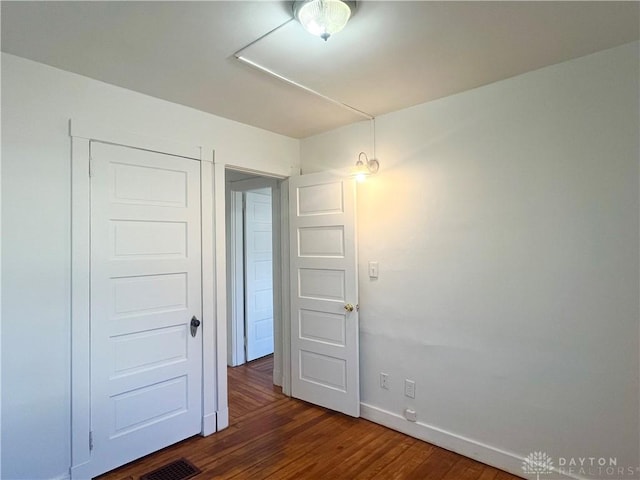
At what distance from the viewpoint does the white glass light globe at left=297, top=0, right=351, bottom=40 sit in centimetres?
153

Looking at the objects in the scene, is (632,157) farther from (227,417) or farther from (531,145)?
(227,417)

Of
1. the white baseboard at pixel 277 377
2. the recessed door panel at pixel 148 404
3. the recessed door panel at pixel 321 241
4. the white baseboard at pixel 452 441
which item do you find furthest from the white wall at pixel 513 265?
the recessed door panel at pixel 148 404

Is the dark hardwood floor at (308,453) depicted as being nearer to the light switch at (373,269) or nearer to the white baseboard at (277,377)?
the white baseboard at (277,377)

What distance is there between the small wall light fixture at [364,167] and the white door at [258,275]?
1.92 m

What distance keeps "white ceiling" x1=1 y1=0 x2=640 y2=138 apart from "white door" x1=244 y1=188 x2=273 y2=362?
2115 millimetres

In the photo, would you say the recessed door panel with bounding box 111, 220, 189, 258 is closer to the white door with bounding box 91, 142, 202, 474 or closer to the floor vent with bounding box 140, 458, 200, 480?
the white door with bounding box 91, 142, 202, 474

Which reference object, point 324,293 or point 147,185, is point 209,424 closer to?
point 324,293

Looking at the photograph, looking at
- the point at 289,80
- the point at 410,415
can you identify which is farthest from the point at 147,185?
the point at 410,415

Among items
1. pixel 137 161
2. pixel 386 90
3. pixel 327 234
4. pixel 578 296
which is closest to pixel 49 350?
pixel 137 161

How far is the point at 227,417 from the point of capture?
290cm

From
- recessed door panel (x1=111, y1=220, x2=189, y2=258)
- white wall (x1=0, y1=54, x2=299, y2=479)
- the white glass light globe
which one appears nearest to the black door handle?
recessed door panel (x1=111, y1=220, x2=189, y2=258)

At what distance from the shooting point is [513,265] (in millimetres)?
2281

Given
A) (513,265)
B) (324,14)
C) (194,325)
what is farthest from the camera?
(194,325)

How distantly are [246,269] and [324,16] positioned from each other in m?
3.33
